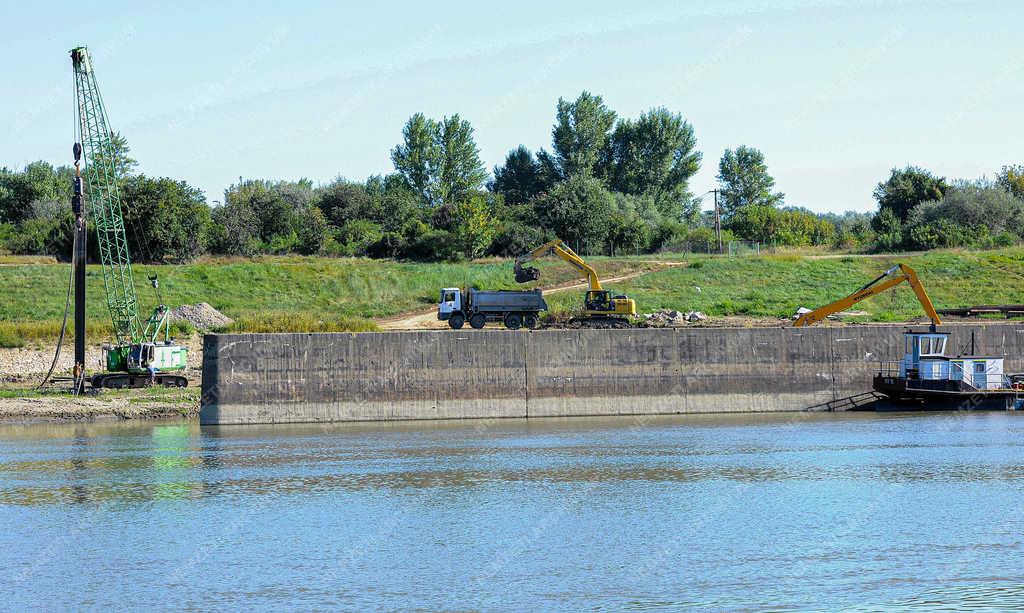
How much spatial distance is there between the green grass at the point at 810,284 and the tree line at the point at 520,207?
9.93m

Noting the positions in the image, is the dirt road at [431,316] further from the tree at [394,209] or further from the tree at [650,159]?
the tree at [650,159]

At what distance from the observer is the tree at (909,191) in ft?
338

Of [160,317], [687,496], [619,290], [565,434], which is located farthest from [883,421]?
[160,317]

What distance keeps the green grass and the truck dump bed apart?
10.9m

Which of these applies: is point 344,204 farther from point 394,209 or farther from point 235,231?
point 235,231

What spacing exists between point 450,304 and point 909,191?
67.4 m

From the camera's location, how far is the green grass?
62219 millimetres

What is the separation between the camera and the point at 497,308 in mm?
51344

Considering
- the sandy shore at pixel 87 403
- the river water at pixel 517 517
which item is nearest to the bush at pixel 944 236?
the river water at pixel 517 517

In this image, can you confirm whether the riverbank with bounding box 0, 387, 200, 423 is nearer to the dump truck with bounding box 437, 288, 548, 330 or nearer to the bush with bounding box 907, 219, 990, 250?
the dump truck with bounding box 437, 288, 548, 330

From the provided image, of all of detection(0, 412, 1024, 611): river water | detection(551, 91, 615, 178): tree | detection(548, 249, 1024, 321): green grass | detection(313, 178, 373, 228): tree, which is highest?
detection(551, 91, 615, 178): tree

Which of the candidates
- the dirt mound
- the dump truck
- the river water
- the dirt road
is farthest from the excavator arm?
the dirt mound

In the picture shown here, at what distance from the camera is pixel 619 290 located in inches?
2660

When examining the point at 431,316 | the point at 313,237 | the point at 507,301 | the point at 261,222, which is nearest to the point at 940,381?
the point at 507,301
